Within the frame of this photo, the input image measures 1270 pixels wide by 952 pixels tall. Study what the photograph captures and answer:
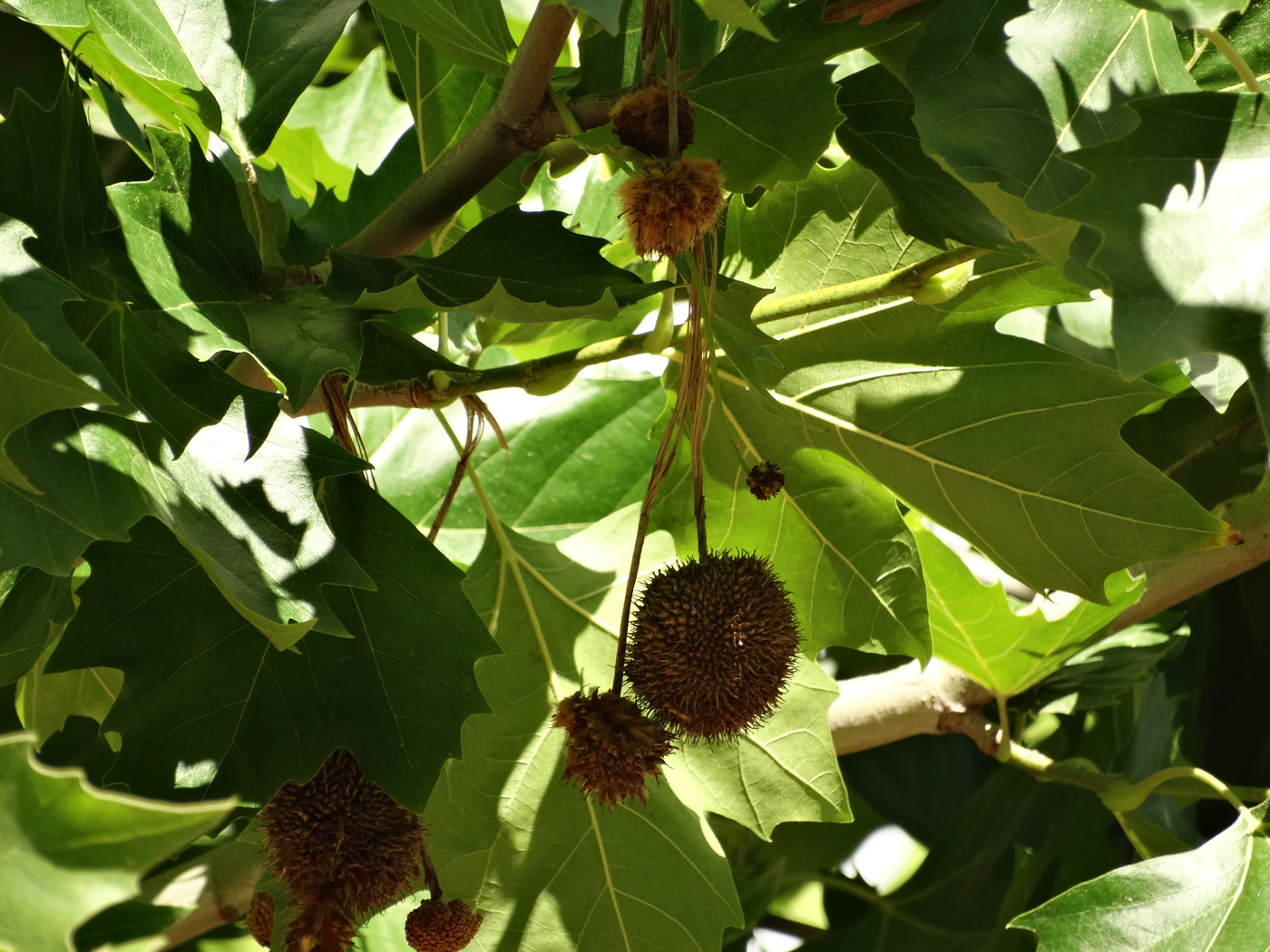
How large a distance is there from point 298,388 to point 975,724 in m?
0.74

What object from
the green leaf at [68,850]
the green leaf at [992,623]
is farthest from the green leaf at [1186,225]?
the green leaf at [992,623]

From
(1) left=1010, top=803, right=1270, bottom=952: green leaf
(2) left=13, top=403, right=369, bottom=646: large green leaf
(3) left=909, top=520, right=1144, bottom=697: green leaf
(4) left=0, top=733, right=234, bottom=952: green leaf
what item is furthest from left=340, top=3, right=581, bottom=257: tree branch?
(1) left=1010, top=803, right=1270, bottom=952: green leaf

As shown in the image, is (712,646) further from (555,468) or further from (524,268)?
(555,468)

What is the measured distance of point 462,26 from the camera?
597 mm

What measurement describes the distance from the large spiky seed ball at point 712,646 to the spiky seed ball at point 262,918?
10.6 inches

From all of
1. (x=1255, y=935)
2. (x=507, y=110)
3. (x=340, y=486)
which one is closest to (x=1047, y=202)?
(x=507, y=110)

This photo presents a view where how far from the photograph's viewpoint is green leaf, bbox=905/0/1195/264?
0.50 meters

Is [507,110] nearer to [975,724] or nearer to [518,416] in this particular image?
[518,416]

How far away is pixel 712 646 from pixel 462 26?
1.24 ft

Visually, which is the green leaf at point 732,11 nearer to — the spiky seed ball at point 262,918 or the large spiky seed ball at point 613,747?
the large spiky seed ball at point 613,747

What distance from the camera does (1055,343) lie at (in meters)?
1.07

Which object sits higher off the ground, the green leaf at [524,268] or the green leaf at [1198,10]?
the green leaf at [1198,10]

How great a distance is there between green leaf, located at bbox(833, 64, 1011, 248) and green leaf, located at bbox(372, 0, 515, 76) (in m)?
0.20

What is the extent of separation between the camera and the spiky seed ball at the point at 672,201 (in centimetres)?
49
